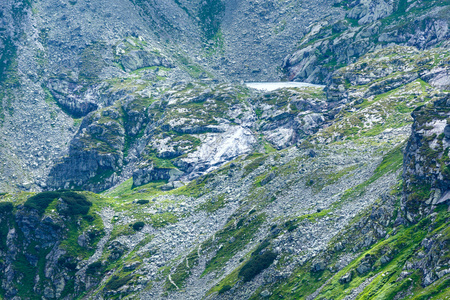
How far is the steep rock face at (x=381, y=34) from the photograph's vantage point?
16376cm

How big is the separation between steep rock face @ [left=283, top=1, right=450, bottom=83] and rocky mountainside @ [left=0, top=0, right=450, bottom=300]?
0.73 metres

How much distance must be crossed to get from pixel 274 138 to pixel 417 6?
105m

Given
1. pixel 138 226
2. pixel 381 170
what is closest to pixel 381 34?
pixel 381 170

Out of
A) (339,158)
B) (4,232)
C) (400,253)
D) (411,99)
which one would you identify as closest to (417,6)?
(411,99)

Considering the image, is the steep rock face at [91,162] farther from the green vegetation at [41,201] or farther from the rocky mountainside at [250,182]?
the green vegetation at [41,201]

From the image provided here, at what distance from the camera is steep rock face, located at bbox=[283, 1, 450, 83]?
537 ft

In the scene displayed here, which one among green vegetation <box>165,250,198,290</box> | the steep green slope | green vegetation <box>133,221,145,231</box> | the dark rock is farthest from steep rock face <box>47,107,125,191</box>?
the dark rock

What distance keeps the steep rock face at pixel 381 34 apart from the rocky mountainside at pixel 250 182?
2.39 ft

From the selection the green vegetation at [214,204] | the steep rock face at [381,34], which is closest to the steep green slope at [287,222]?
the green vegetation at [214,204]

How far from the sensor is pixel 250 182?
9931cm

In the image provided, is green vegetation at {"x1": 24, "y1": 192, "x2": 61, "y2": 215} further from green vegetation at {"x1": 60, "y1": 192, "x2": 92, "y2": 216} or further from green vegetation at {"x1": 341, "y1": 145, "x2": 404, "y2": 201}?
green vegetation at {"x1": 341, "y1": 145, "x2": 404, "y2": 201}

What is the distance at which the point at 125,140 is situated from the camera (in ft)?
568

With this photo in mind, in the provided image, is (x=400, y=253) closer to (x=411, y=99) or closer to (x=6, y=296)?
(x=6, y=296)

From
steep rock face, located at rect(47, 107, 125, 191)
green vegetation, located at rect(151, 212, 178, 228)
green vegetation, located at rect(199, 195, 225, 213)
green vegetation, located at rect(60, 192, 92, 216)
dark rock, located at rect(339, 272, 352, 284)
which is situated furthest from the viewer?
steep rock face, located at rect(47, 107, 125, 191)
